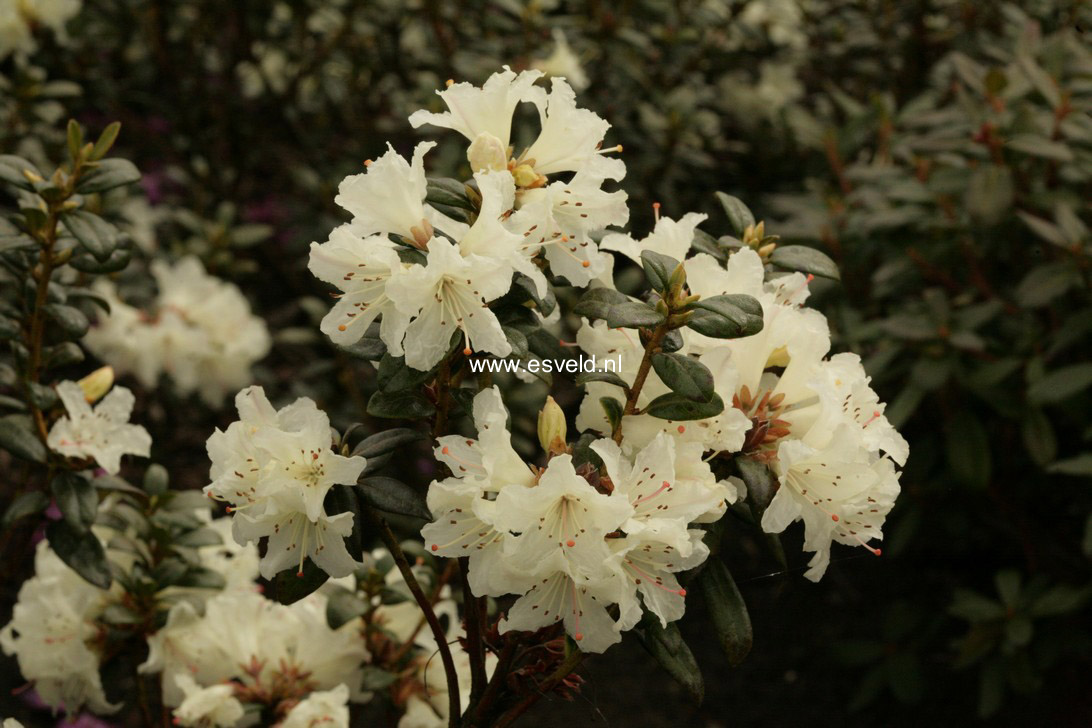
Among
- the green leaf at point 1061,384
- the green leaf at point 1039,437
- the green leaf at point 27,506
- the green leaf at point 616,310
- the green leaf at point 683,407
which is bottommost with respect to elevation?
the green leaf at point 1039,437

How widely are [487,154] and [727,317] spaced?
11.6 inches

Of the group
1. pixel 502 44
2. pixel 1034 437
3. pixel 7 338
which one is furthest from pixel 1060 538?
pixel 7 338

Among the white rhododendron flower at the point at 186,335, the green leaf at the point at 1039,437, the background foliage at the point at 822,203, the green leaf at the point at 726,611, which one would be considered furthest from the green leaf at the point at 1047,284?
the white rhododendron flower at the point at 186,335

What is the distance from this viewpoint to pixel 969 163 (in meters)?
2.48

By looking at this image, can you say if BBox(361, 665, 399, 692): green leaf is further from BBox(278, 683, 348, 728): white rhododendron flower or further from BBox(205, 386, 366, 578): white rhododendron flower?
BBox(205, 386, 366, 578): white rhododendron flower

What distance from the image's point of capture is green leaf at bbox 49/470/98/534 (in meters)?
1.53

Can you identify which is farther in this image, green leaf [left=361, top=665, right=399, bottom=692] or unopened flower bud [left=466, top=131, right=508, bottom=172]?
green leaf [left=361, top=665, right=399, bottom=692]

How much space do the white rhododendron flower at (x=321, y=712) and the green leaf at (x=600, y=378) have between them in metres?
0.62

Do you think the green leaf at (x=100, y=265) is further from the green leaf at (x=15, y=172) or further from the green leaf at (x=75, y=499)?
the green leaf at (x=75, y=499)

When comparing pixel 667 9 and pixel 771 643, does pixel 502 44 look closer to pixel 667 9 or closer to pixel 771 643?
pixel 667 9

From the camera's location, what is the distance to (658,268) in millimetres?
1146

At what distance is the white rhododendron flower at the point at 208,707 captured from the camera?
4.80 feet

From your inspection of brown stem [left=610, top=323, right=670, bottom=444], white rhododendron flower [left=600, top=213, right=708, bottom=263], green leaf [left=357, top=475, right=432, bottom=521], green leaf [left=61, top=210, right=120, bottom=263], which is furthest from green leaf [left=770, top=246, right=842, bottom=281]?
green leaf [left=61, top=210, right=120, bottom=263]

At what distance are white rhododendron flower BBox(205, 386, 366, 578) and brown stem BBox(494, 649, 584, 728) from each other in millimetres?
246
